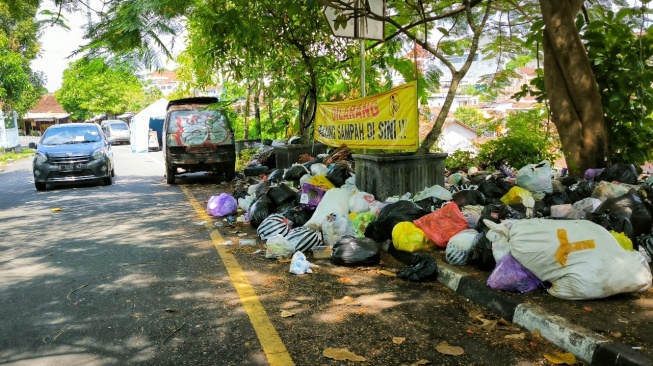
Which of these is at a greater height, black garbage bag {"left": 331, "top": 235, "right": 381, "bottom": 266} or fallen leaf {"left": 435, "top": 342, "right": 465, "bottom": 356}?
black garbage bag {"left": 331, "top": 235, "right": 381, "bottom": 266}

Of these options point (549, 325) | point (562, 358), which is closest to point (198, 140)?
point (549, 325)

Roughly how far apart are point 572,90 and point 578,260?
4.79 metres

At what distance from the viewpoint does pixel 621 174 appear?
7.05m

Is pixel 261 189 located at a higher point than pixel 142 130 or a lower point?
lower

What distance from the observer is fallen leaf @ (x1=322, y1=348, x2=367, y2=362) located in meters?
3.31

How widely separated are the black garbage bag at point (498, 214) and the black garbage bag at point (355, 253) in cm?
110

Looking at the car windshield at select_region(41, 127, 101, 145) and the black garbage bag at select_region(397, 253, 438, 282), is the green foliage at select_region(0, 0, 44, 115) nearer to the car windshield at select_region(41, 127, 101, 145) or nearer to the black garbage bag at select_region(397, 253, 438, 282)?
the car windshield at select_region(41, 127, 101, 145)

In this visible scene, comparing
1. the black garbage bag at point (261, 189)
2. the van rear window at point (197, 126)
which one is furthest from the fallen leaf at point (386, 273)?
the van rear window at point (197, 126)

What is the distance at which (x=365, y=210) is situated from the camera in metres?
6.85

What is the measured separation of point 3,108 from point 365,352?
3762cm

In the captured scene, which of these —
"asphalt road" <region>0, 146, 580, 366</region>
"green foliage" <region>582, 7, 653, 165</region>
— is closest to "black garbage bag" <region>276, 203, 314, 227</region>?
"asphalt road" <region>0, 146, 580, 366</region>

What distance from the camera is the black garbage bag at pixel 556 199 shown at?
633cm

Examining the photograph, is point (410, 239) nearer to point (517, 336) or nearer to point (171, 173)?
point (517, 336)

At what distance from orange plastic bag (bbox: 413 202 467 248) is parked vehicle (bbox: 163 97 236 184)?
8.38 m
